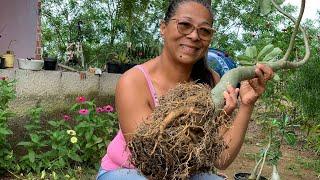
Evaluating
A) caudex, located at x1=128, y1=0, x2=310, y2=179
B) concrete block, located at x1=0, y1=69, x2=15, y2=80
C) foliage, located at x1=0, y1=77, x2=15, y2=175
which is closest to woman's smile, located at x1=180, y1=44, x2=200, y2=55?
caudex, located at x1=128, y1=0, x2=310, y2=179

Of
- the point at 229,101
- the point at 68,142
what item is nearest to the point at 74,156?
the point at 68,142

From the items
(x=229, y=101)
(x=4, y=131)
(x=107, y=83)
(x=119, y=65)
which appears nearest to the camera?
(x=229, y=101)

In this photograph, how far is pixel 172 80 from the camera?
197 cm

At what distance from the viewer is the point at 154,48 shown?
7.17m

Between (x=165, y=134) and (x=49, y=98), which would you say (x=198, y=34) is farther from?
(x=49, y=98)

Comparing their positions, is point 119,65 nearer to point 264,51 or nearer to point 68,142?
point 68,142

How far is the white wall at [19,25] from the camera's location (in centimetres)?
712

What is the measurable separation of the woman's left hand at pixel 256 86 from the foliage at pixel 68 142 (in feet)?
7.29

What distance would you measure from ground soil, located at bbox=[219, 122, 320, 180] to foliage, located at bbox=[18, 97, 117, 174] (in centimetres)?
128

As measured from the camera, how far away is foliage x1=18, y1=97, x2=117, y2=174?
12.8ft

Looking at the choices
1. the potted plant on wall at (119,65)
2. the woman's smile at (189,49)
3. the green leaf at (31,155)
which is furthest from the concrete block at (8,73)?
the woman's smile at (189,49)

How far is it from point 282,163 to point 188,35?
13.0 ft

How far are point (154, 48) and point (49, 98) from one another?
2221 millimetres

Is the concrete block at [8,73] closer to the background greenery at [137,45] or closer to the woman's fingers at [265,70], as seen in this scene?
the background greenery at [137,45]
